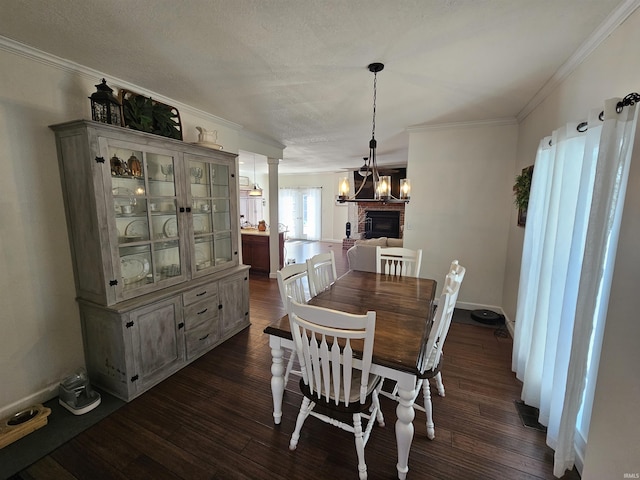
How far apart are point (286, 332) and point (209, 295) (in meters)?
1.43

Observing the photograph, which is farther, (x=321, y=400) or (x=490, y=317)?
(x=490, y=317)

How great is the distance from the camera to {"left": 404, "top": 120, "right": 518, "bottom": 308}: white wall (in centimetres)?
359

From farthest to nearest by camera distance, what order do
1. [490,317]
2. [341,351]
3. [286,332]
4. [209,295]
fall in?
[490,317] → [209,295] → [286,332] → [341,351]

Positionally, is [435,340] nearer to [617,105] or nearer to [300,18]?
[617,105]

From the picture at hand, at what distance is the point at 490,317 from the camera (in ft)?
11.4

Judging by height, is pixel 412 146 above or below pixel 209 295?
above

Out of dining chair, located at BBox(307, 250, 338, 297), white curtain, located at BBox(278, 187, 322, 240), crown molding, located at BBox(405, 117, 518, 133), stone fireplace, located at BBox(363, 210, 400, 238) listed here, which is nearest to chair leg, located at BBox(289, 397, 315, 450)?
dining chair, located at BBox(307, 250, 338, 297)

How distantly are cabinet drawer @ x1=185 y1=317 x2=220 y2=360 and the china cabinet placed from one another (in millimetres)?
10

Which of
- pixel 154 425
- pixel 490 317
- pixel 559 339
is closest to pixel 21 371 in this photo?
→ pixel 154 425

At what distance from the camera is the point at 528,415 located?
201cm

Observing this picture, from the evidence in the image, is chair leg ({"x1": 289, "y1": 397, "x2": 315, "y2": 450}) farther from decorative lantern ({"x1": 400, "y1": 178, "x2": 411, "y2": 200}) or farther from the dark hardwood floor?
decorative lantern ({"x1": 400, "y1": 178, "x2": 411, "y2": 200})

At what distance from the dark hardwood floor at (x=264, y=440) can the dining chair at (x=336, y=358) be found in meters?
0.33

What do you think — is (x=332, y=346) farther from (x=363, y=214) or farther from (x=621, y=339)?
(x=363, y=214)

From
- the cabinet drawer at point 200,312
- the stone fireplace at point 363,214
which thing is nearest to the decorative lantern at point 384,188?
the cabinet drawer at point 200,312
